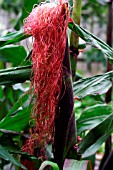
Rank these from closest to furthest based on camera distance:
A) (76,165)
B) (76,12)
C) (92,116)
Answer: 1. (76,165)
2. (76,12)
3. (92,116)

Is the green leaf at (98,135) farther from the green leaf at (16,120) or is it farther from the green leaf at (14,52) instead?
the green leaf at (14,52)

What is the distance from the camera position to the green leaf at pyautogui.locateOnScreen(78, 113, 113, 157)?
619 mm

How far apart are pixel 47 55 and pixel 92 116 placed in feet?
0.81

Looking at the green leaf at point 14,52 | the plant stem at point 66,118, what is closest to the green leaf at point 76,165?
the plant stem at point 66,118

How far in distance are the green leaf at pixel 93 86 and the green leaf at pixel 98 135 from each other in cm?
5

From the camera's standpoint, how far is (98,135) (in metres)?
0.63

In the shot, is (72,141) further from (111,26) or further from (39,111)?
(111,26)

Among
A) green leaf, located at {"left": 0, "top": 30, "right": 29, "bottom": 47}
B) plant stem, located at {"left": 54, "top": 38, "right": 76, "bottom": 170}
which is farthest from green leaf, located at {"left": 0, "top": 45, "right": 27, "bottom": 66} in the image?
plant stem, located at {"left": 54, "top": 38, "right": 76, "bottom": 170}

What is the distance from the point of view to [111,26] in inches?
37.2

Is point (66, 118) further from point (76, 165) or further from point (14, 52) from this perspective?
point (14, 52)

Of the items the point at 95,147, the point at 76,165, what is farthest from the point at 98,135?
the point at 76,165

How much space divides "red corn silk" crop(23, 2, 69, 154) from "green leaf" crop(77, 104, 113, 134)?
6.6 inches

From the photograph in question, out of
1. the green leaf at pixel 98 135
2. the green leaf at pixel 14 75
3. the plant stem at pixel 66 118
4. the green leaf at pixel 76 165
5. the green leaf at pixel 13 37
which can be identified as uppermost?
the green leaf at pixel 13 37

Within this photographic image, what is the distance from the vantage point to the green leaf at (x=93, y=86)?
0.63 meters
